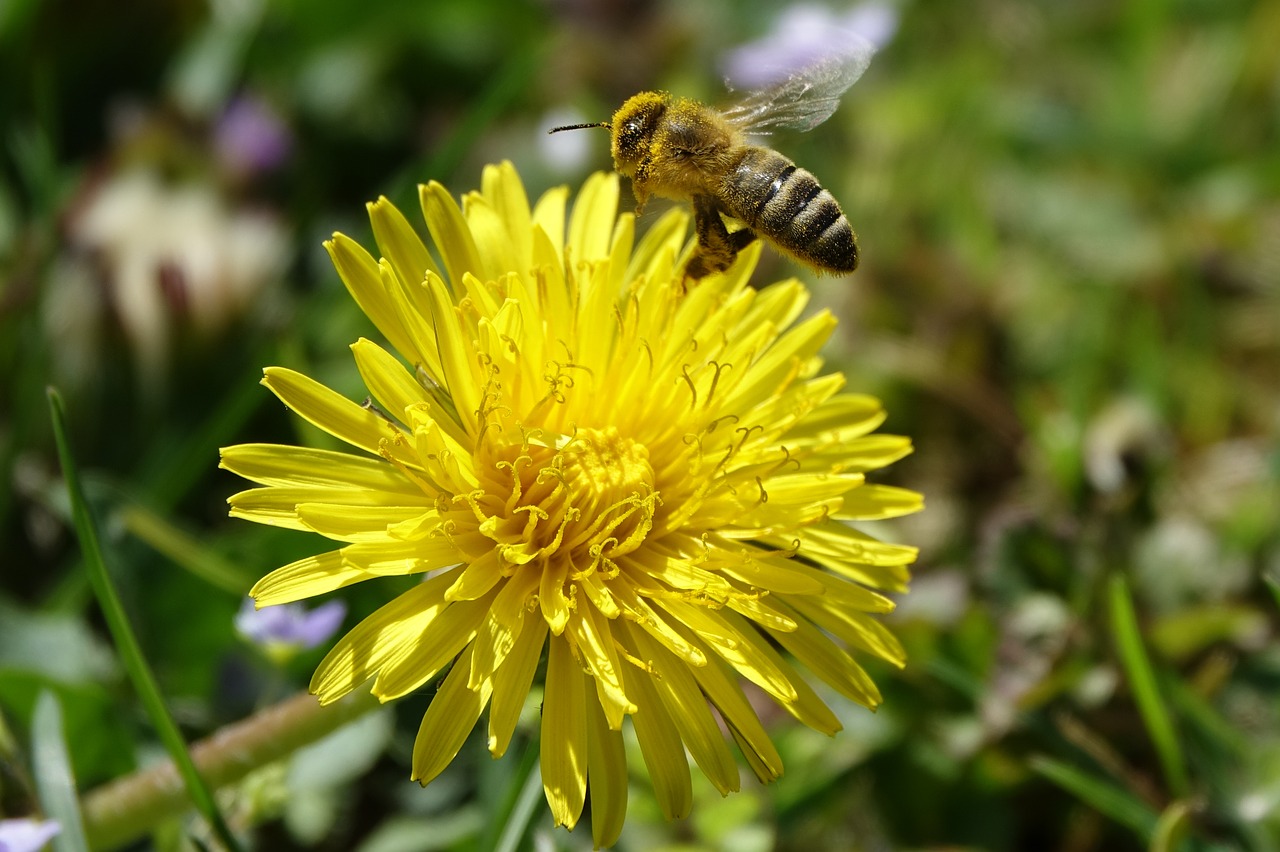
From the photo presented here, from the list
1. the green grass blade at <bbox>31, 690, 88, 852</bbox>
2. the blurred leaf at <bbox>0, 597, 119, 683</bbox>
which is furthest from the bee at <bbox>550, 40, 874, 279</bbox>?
the blurred leaf at <bbox>0, 597, 119, 683</bbox>

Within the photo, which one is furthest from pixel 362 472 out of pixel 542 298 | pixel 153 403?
pixel 153 403

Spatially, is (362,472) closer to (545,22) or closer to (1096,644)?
(1096,644)

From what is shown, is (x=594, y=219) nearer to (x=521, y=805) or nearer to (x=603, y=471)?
(x=603, y=471)

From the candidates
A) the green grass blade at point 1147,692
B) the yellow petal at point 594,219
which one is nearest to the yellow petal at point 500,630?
the yellow petal at point 594,219

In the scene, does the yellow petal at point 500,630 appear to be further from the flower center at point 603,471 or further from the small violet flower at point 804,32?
the small violet flower at point 804,32

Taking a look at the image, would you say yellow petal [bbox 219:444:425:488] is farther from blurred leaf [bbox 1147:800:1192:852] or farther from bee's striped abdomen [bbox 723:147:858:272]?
blurred leaf [bbox 1147:800:1192:852]

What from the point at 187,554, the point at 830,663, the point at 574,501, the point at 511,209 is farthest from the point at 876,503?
the point at 187,554
